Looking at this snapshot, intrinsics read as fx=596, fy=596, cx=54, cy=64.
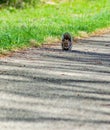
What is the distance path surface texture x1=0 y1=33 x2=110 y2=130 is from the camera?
7285 mm

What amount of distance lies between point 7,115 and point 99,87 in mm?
2608

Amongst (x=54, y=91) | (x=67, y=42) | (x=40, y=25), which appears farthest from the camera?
(x=40, y=25)

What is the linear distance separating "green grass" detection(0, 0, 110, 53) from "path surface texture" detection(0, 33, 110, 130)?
1315mm

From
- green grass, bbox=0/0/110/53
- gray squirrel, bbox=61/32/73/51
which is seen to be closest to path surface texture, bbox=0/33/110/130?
gray squirrel, bbox=61/32/73/51

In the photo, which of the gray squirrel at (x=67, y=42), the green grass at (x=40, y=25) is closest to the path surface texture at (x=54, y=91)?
the gray squirrel at (x=67, y=42)

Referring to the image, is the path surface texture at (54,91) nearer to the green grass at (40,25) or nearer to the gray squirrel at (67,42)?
the gray squirrel at (67,42)

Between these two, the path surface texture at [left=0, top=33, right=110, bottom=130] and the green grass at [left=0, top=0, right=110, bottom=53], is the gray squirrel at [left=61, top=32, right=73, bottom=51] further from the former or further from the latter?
the green grass at [left=0, top=0, right=110, bottom=53]

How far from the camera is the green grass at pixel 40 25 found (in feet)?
52.5

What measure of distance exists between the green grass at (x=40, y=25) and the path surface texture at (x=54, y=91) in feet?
4.31

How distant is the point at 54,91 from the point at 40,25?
11.6 m

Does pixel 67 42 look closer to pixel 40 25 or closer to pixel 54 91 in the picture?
pixel 40 25

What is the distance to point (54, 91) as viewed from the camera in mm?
9273

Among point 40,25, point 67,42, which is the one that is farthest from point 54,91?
point 40,25

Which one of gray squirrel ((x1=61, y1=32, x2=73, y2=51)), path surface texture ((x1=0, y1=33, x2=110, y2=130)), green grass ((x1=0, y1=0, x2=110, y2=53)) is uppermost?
green grass ((x1=0, y1=0, x2=110, y2=53))
